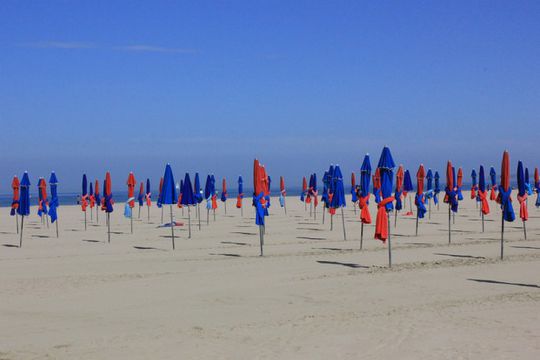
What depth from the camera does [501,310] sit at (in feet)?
34.3

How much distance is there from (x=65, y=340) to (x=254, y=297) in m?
3.88

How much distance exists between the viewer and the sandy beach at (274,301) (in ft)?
27.9

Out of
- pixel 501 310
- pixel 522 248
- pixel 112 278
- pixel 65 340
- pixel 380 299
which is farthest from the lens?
pixel 522 248

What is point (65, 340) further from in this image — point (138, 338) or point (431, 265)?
point (431, 265)

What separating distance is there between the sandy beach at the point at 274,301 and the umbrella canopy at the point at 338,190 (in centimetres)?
136

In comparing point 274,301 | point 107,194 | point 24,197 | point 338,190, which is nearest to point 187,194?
point 107,194

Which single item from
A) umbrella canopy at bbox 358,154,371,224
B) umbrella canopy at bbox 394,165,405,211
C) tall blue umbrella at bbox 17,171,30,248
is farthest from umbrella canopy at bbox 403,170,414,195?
tall blue umbrella at bbox 17,171,30,248

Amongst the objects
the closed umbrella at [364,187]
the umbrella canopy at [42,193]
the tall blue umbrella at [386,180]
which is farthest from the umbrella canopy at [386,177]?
the umbrella canopy at [42,193]

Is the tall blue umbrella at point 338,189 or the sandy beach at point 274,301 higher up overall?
the tall blue umbrella at point 338,189

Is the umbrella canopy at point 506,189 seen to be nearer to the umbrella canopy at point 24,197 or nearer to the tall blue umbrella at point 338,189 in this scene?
the tall blue umbrella at point 338,189

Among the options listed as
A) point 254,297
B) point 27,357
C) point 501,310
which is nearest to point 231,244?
point 254,297

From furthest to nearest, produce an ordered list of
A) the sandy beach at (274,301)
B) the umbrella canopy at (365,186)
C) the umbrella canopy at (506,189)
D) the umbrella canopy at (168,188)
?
1. the umbrella canopy at (168,188)
2. the umbrella canopy at (365,186)
3. the umbrella canopy at (506,189)
4. the sandy beach at (274,301)

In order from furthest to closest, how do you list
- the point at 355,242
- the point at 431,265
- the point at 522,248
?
the point at 355,242 < the point at 522,248 < the point at 431,265

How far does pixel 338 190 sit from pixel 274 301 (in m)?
10.4
